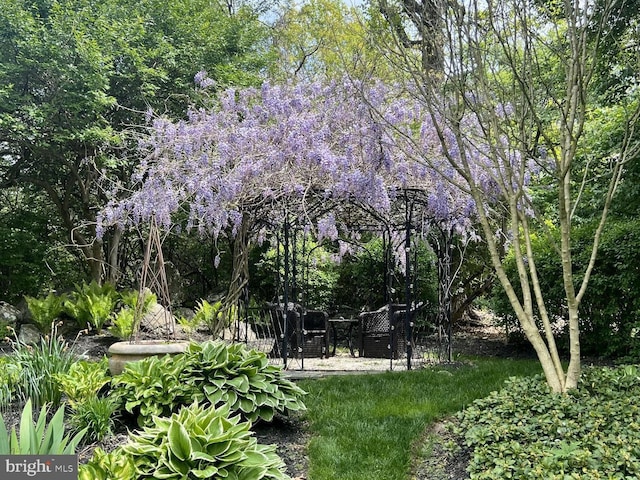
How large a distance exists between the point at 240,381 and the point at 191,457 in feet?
3.81

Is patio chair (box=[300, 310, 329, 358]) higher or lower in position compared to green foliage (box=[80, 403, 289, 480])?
higher

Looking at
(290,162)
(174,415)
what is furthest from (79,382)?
(290,162)

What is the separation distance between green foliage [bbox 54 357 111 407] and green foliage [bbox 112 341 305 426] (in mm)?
138

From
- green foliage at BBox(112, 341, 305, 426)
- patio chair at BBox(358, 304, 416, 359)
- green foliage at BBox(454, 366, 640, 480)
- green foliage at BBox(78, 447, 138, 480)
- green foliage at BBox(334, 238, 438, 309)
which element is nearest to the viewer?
green foliage at BBox(78, 447, 138, 480)

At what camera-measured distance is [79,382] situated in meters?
3.59

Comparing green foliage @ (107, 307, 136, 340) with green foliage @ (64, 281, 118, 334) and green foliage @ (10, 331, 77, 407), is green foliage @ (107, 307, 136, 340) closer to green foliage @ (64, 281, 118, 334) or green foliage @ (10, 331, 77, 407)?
green foliage @ (64, 281, 118, 334)

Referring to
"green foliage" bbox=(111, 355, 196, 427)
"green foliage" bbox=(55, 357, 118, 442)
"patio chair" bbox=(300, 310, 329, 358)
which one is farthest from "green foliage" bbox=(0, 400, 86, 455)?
"patio chair" bbox=(300, 310, 329, 358)

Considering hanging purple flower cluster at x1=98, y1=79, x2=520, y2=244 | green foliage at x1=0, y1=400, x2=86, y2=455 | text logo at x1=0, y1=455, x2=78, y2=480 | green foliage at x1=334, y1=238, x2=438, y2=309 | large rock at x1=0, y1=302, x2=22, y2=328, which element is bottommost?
text logo at x1=0, y1=455, x2=78, y2=480

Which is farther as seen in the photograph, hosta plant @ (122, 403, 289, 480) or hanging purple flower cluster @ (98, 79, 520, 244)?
hanging purple flower cluster @ (98, 79, 520, 244)

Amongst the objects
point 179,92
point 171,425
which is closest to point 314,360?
point 171,425

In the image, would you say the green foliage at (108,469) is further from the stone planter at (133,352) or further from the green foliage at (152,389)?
the stone planter at (133,352)

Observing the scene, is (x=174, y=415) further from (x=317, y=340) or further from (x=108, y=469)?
(x=317, y=340)

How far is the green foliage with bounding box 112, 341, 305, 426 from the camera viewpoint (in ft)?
11.0

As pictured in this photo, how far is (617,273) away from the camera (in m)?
5.99
